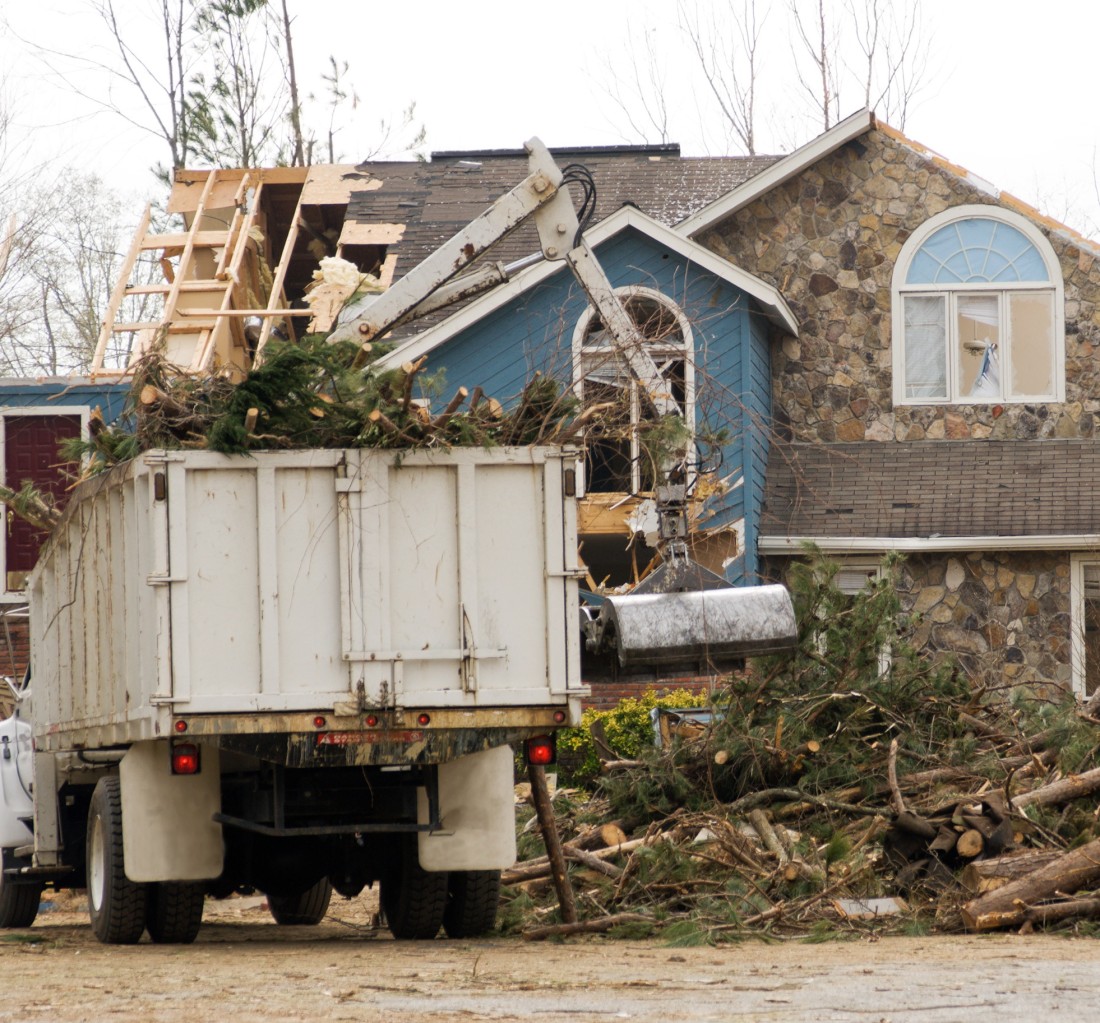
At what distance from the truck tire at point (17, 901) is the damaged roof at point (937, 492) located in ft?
29.7

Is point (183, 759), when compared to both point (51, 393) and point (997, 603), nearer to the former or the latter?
point (51, 393)

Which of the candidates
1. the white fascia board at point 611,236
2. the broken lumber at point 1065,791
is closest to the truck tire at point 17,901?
the broken lumber at point 1065,791

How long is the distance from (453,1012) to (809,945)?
3.18m

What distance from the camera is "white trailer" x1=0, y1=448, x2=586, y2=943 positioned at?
338 inches

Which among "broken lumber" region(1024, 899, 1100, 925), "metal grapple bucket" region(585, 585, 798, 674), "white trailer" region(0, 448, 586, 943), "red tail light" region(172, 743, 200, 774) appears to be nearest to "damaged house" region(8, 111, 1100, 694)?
"metal grapple bucket" region(585, 585, 798, 674)

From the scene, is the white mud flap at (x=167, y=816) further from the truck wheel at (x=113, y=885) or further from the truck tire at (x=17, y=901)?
the truck tire at (x=17, y=901)

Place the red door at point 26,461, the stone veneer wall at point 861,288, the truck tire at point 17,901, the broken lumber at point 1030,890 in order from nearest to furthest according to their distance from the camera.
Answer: the broken lumber at point 1030,890
the truck tire at point 17,901
the red door at point 26,461
the stone veneer wall at point 861,288

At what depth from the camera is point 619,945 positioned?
925 cm

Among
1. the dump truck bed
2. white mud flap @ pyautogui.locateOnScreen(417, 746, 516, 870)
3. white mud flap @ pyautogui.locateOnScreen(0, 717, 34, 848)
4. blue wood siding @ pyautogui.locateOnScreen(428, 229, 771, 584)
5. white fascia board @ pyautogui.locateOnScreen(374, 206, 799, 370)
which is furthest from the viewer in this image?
blue wood siding @ pyautogui.locateOnScreen(428, 229, 771, 584)

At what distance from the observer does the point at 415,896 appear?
31.9 ft

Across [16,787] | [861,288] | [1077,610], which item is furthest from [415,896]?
[861,288]

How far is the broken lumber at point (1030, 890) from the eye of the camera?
912 centimetres

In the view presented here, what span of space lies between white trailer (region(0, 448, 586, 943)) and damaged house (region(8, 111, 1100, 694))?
892 centimetres

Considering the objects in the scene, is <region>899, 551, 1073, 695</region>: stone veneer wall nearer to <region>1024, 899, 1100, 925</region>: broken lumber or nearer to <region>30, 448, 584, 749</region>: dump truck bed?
<region>1024, 899, 1100, 925</region>: broken lumber
